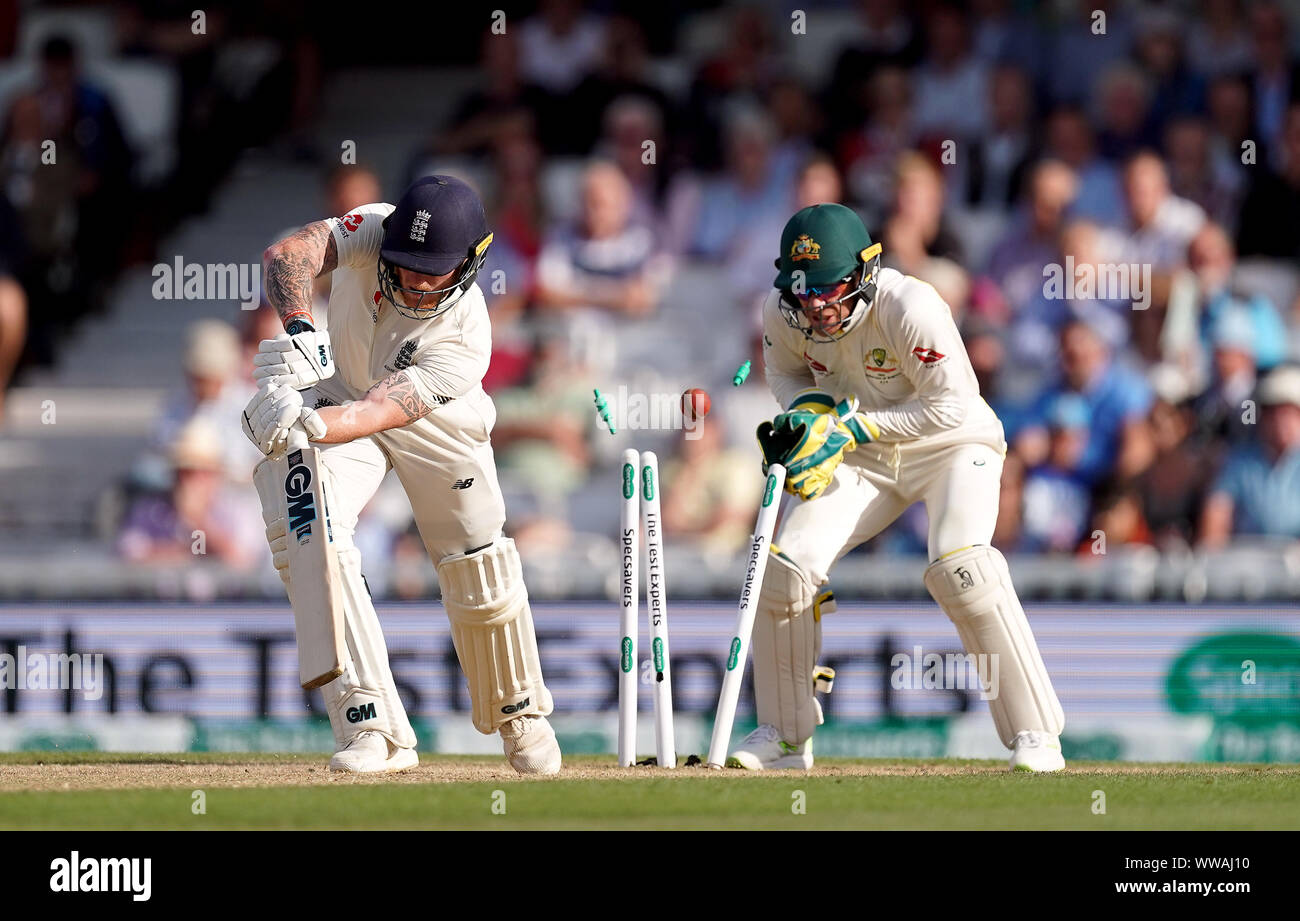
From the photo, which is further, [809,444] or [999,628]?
[999,628]

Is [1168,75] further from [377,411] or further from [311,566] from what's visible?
[311,566]

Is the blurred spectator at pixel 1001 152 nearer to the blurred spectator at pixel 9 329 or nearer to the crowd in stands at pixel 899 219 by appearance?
the crowd in stands at pixel 899 219

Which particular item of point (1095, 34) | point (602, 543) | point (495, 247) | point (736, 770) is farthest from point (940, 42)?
point (736, 770)

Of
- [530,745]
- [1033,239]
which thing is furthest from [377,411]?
[1033,239]

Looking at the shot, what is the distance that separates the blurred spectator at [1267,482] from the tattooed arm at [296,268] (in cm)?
582

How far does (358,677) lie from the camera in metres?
6.54

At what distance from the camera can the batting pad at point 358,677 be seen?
6.54m

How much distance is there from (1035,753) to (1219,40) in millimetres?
7133

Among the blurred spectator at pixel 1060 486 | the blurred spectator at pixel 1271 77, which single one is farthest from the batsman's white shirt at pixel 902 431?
the blurred spectator at pixel 1271 77

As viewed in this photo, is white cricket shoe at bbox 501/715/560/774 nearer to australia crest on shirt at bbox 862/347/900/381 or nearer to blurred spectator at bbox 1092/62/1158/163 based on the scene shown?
australia crest on shirt at bbox 862/347/900/381

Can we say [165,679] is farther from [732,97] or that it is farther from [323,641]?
[732,97]

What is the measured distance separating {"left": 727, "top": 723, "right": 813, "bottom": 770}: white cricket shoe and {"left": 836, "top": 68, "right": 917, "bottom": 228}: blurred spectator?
547 centimetres

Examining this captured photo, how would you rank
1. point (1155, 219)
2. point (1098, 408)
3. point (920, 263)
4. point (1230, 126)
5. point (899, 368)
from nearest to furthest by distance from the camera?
1. point (899, 368)
2. point (1098, 408)
3. point (920, 263)
4. point (1155, 219)
5. point (1230, 126)

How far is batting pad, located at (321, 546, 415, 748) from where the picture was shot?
21.5 ft
